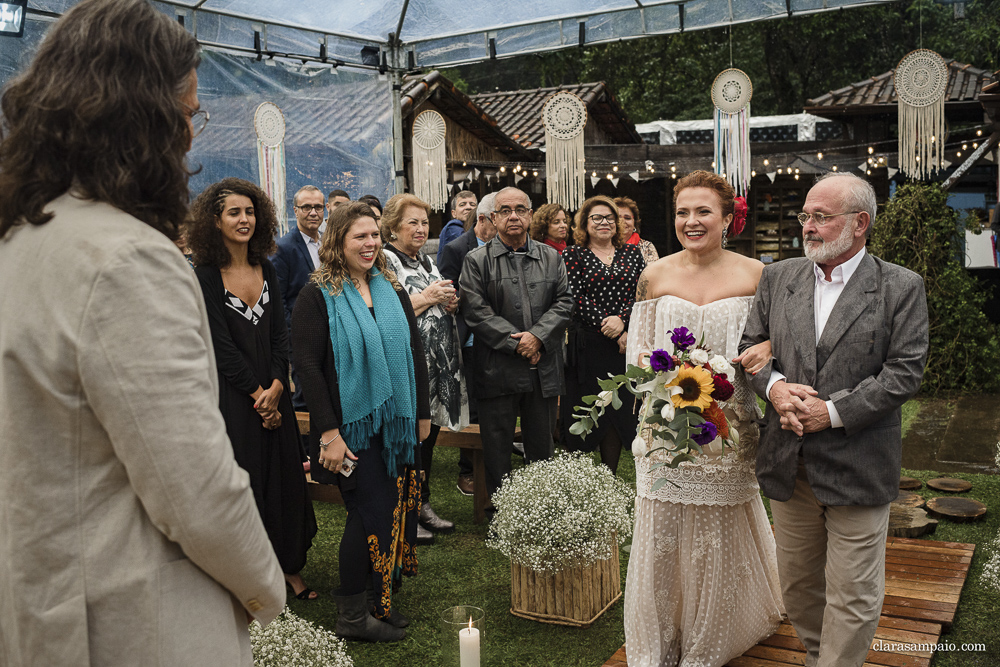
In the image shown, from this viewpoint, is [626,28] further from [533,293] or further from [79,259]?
[79,259]

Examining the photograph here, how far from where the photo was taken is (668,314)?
3332mm

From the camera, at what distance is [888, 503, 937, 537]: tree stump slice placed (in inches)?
188

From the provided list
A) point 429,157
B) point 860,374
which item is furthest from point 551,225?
point 860,374

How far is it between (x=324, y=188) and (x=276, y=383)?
12.7ft

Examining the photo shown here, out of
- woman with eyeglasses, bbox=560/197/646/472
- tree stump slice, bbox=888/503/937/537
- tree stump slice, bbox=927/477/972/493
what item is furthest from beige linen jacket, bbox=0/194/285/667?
tree stump slice, bbox=927/477/972/493

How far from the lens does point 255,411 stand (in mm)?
3877

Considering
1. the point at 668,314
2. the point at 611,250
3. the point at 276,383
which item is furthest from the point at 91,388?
the point at 611,250

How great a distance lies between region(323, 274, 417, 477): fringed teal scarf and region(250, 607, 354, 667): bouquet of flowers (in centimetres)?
108

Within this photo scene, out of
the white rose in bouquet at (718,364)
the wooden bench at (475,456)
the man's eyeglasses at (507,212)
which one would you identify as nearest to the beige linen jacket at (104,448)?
the white rose in bouquet at (718,364)

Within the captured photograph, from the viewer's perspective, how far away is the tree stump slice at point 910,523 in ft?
15.6

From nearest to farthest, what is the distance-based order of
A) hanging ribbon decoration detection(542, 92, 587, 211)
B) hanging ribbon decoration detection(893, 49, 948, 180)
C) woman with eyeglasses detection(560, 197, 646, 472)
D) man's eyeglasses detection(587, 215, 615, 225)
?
woman with eyeglasses detection(560, 197, 646, 472) → man's eyeglasses detection(587, 215, 615, 225) → hanging ribbon decoration detection(893, 49, 948, 180) → hanging ribbon decoration detection(542, 92, 587, 211)

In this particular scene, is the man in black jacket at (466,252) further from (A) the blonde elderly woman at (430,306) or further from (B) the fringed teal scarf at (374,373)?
(B) the fringed teal scarf at (374,373)

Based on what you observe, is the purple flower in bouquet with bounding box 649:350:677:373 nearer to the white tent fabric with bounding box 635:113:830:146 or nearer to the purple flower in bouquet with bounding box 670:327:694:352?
the purple flower in bouquet with bounding box 670:327:694:352

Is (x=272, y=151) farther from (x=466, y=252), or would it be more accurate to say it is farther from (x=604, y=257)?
(x=604, y=257)
